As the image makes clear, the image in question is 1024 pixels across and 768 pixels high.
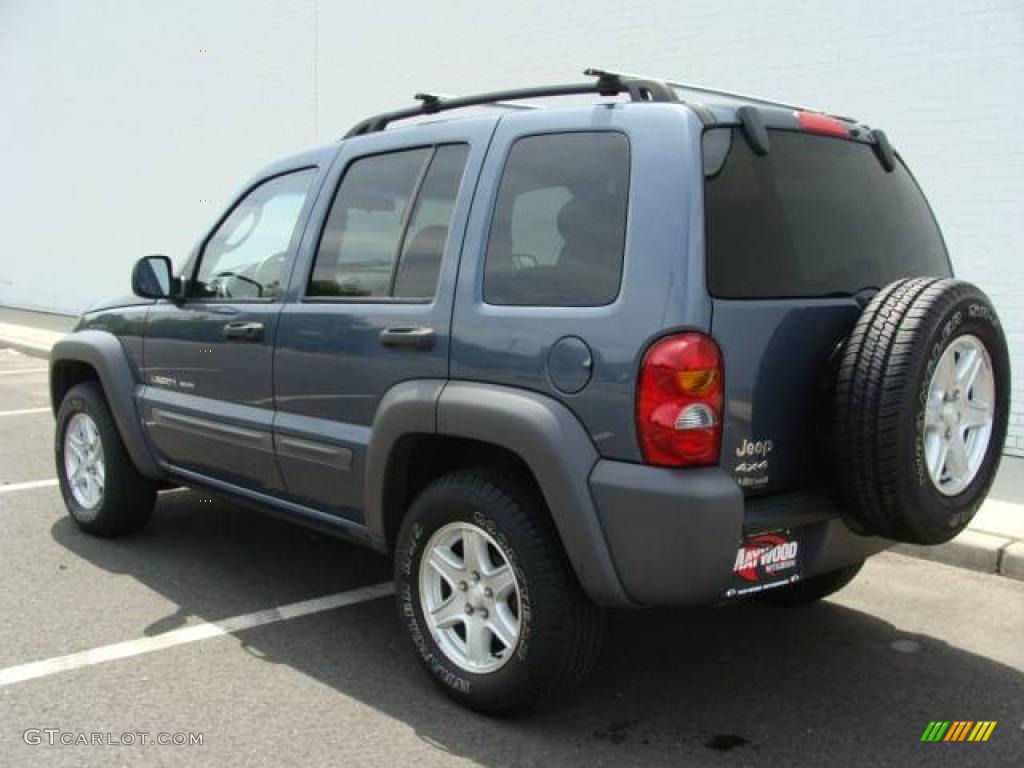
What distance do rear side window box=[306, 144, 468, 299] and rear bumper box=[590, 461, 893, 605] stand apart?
3.40 ft

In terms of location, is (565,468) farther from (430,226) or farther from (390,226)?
(390,226)

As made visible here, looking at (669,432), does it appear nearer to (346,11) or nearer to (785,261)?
(785,261)

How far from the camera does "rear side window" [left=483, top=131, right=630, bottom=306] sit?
305 centimetres

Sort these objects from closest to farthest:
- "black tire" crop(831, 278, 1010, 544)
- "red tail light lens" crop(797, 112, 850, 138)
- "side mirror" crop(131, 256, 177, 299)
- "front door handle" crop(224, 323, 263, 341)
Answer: "black tire" crop(831, 278, 1010, 544), "red tail light lens" crop(797, 112, 850, 138), "front door handle" crop(224, 323, 263, 341), "side mirror" crop(131, 256, 177, 299)

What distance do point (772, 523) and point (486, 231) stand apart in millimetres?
1288

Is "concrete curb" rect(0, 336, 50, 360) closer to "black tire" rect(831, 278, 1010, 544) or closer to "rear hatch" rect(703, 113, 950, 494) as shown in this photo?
"rear hatch" rect(703, 113, 950, 494)

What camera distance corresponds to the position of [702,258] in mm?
2900

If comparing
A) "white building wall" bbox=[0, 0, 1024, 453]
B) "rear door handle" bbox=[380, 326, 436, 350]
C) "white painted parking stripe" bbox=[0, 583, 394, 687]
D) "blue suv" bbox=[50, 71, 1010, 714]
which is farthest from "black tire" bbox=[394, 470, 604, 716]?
"white building wall" bbox=[0, 0, 1024, 453]

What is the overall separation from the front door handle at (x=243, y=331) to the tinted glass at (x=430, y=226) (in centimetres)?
75

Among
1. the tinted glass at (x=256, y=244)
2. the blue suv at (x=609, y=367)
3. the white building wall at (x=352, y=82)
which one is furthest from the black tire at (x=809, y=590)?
the white building wall at (x=352, y=82)

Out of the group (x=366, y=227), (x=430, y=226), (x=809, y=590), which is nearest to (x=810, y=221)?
(x=430, y=226)

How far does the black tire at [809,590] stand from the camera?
423 centimetres

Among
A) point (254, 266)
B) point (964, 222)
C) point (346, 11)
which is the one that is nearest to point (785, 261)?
point (254, 266)

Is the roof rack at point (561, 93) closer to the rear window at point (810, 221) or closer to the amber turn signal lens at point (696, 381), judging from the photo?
the rear window at point (810, 221)
